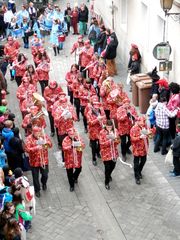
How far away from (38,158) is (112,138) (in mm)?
1740

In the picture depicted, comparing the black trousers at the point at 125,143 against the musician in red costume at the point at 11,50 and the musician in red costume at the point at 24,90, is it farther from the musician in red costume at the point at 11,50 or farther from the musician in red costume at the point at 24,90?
the musician in red costume at the point at 11,50

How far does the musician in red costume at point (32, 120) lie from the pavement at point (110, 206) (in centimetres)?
120

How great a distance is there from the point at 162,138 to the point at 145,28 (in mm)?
5665

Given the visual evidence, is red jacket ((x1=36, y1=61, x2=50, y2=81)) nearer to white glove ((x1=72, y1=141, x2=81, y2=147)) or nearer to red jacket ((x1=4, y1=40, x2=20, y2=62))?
red jacket ((x1=4, y1=40, x2=20, y2=62))

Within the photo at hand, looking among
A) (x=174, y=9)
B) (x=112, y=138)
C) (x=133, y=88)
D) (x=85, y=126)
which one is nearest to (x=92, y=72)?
(x=133, y=88)

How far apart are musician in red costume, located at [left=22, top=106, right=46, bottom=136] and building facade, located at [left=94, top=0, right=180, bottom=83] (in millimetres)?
4336

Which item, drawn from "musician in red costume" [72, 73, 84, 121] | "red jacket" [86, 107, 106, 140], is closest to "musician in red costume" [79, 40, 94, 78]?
"musician in red costume" [72, 73, 84, 121]

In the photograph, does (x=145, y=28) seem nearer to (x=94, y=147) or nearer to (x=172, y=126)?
(x=172, y=126)

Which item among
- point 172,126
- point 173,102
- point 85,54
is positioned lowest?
point 172,126

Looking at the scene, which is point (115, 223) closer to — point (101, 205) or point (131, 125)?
point (101, 205)

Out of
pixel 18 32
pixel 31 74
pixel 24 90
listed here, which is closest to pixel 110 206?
pixel 24 90

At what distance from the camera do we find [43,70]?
58.4ft

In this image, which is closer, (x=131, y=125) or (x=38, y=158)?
(x=38, y=158)

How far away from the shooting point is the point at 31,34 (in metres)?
25.5
